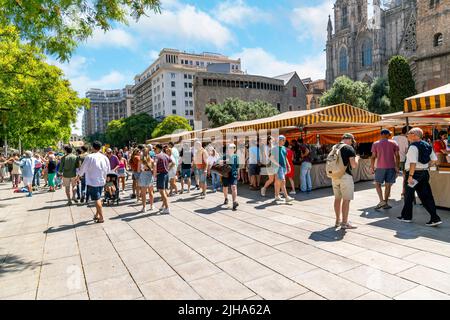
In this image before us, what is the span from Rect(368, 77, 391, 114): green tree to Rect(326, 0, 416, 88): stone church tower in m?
19.1

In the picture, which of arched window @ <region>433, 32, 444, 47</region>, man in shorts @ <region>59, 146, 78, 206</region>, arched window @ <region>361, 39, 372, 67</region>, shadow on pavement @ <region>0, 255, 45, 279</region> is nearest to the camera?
shadow on pavement @ <region>0, 255, 45, 279</region>

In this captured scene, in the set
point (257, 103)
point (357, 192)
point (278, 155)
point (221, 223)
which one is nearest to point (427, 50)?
point (257, 103)

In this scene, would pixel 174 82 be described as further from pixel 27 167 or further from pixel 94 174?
pixel 94 174

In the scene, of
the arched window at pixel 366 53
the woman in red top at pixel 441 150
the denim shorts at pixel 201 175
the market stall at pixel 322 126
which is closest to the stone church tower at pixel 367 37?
the arched window at pixel 366 53

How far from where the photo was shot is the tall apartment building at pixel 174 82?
91.8m

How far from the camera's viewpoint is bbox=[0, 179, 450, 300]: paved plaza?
361 centimetres

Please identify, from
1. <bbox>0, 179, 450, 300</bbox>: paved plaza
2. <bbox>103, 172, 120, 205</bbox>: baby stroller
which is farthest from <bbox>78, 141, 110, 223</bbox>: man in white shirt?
<bbox>103, 172, 120, 205</bbox>: baby stroller

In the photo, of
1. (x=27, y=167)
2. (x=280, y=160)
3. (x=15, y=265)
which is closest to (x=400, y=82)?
(x=280, y=160)

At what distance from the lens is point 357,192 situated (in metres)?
10.0

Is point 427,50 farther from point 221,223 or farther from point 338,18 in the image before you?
point 338,18

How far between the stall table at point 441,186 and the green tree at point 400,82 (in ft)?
104

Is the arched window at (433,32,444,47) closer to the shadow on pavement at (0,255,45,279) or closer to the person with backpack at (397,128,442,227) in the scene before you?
the person with backpack at (397,128,442,227)
